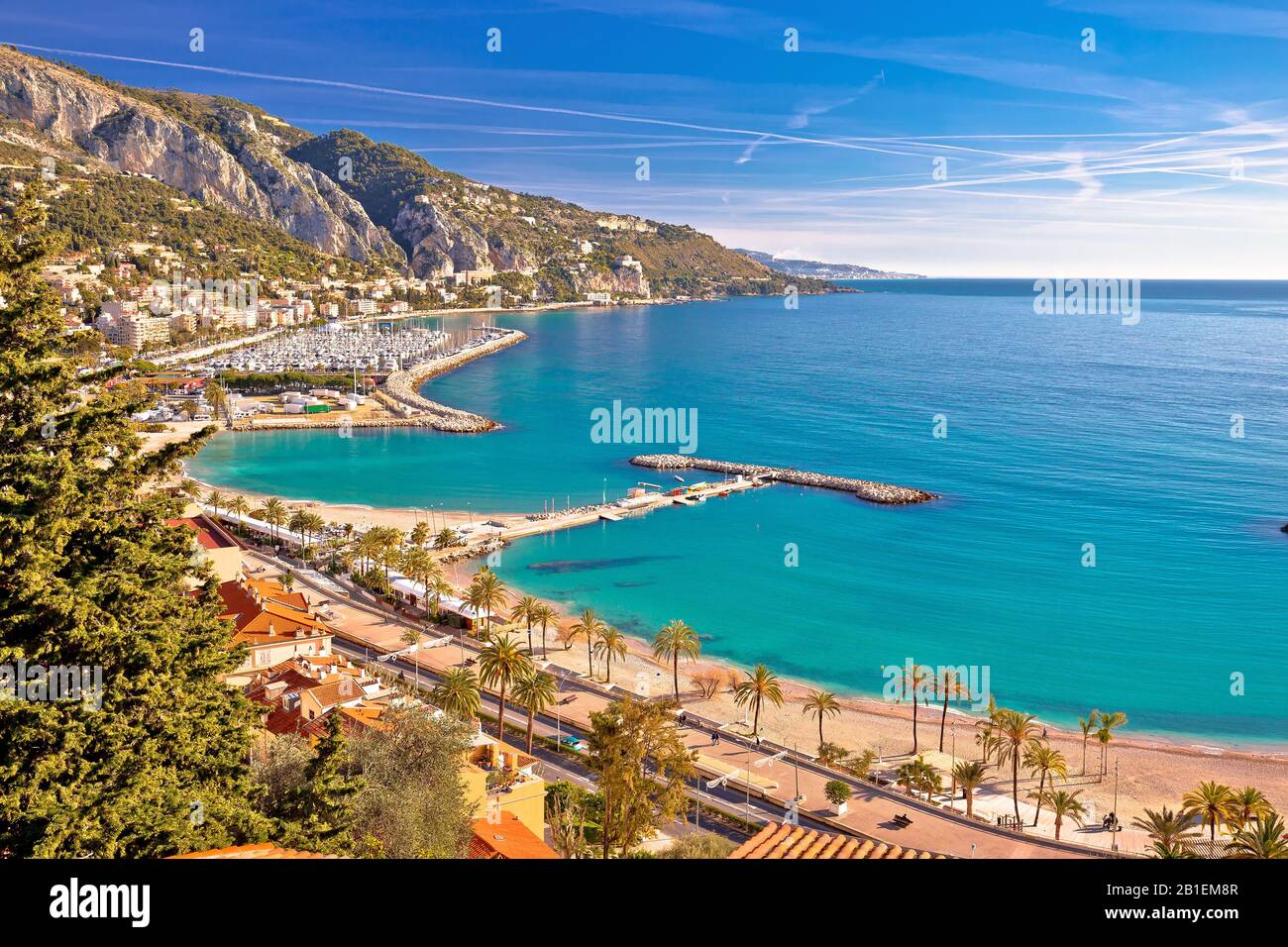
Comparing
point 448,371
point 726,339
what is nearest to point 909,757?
point 448,371

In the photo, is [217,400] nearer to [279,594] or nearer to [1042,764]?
[279,594]

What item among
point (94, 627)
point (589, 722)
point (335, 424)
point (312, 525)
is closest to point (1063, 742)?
point (589, 722)

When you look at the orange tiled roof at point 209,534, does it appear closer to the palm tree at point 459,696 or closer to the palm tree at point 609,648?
the palm tree at point 459,696

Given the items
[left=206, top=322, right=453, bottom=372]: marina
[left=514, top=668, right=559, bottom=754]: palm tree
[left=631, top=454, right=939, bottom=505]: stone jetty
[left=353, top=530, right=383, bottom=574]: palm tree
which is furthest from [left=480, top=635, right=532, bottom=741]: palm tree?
[left=206, top=322, right=453, bottom=372]: marina

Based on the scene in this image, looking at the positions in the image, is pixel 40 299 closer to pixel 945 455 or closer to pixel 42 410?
pixel 42 410

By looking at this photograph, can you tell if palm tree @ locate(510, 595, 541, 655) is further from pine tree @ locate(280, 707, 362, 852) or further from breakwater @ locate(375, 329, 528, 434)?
breakwater @ locate(375, 329, 528, 434)
